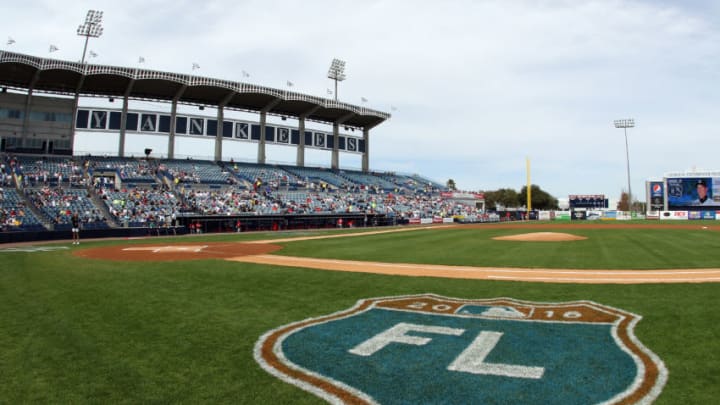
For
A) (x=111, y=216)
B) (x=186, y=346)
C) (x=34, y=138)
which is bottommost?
(x=186, y=346)

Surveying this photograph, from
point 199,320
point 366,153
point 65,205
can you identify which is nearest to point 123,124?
point 65,205

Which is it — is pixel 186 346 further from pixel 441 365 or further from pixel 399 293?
pixel 399 293

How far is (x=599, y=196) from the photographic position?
78.9 metres

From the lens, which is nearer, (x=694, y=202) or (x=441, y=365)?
(x=441, y=365)

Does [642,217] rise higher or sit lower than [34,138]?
lower

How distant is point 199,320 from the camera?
7.24 m

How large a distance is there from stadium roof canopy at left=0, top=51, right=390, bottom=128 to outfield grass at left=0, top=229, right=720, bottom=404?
34136 mm

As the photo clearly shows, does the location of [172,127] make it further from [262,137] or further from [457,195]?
[457,195]

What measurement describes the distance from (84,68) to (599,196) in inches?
3274

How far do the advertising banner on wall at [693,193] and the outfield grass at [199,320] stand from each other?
66046mm

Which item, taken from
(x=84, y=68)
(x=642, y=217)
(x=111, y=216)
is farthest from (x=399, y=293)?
(x=642, y=217)

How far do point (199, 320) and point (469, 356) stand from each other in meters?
4.63

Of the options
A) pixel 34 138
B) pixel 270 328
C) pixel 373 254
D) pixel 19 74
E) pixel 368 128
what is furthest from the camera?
pixel 368 128

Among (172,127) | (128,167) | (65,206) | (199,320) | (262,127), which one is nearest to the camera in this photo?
(199,320)
